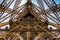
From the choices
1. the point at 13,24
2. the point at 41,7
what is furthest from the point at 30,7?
the point at 13,24

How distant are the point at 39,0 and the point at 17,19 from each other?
12.1 feet

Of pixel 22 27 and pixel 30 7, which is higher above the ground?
pixel 30 7

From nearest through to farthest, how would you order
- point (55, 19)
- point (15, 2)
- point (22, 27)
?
1. point (22, 27)
2. point (55, 19)
3. point (15, 2)

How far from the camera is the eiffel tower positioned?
67.7 ft

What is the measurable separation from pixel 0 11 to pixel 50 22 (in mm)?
5828

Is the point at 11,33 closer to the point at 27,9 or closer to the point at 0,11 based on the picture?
the point at 0,11

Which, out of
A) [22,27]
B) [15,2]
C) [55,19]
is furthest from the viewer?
[15,2]

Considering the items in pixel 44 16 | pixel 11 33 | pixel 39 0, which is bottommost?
pixel 11 33

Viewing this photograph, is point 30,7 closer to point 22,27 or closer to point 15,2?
point 15,2

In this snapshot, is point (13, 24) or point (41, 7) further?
point (41, 7)

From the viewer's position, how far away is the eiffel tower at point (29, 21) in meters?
20.6

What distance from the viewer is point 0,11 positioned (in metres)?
22.5

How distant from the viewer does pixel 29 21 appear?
20391 mm

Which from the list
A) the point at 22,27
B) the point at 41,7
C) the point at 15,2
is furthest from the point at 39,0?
the point at 22,27
